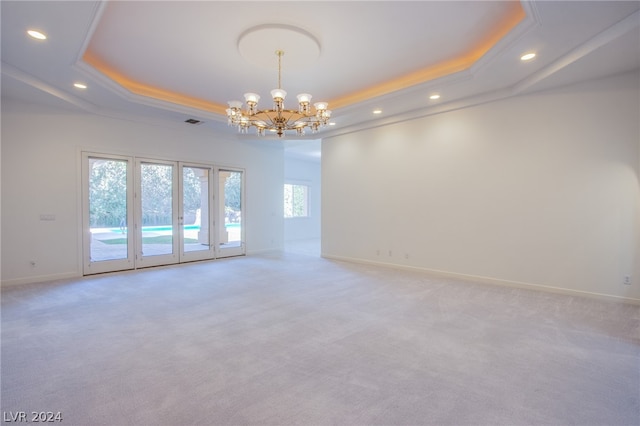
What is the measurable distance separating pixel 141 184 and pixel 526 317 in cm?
683

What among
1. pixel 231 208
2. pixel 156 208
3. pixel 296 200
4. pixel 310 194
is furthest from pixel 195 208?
pixel 310 194

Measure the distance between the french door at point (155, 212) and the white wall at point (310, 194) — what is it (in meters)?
3.36

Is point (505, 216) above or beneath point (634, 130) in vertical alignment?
beneath

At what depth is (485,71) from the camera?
411cm

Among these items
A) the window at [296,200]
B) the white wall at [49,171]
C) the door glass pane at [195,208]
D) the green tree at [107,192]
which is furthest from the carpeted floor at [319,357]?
the window at [296,200]

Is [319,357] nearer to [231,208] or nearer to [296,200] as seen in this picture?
[231,208]

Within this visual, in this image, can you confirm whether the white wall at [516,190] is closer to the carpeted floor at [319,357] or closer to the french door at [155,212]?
the carpeted floor at [319,357]

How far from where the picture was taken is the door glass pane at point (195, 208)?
6840 millimetres

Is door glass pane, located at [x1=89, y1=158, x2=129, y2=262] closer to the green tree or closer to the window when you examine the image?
the green tree

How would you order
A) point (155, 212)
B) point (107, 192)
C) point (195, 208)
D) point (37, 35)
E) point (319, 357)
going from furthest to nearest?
point (195, 208), point (155, 212), point (107, 192), point (37, 35), point (319, 357)

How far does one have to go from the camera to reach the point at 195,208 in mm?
7020

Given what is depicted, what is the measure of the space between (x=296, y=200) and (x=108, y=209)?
654 cm

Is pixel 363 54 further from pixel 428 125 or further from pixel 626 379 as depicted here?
pixel 626 379

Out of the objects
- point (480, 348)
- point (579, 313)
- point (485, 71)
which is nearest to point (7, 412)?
point (480, 348)
